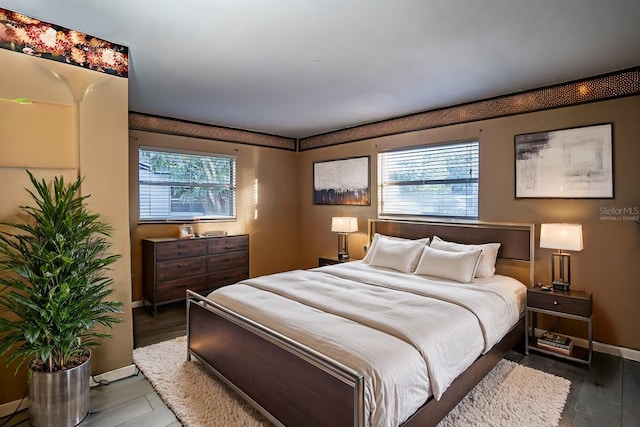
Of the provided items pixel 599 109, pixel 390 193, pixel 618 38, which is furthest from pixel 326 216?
pixel 618 38

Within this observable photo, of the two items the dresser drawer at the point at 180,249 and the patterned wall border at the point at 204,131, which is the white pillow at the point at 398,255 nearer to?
the dresser drawer at the point at 180,249

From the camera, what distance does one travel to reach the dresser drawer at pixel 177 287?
4355mm

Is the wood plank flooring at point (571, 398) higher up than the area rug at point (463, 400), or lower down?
lower down

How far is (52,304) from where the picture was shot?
6.85ft

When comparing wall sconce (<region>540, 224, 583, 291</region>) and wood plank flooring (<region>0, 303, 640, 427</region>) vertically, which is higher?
wall sconce (<region>540, 224, 583, 291</region>)

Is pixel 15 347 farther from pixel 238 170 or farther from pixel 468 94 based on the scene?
pixel 468 94

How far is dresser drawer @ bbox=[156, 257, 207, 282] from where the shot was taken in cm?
437

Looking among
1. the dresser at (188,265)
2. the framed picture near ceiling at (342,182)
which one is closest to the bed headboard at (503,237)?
the framed picture near ceiling at (342,182)

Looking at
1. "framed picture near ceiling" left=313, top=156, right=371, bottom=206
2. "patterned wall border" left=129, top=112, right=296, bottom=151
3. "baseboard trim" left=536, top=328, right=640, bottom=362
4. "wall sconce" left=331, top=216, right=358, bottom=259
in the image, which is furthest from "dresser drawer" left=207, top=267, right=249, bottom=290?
"baseboard trim" left=536, top=328, right=640, bottom=362

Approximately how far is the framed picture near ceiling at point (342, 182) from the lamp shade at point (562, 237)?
2461mm

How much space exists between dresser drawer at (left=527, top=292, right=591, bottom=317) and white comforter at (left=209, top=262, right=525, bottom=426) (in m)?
0.13

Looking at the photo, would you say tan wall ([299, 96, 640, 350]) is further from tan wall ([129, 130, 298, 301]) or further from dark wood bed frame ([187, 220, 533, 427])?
tan wall ([129, 130, 298, 301])

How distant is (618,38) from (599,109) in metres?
0.93

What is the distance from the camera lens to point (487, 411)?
2311 mm
